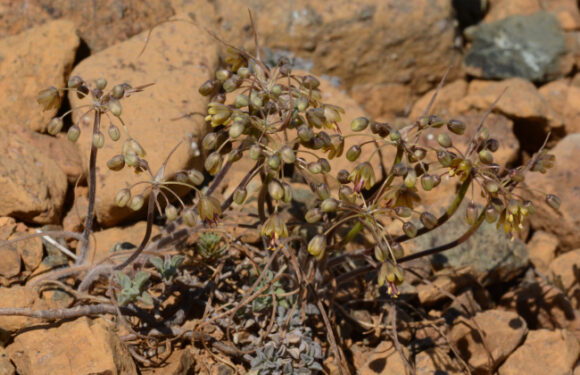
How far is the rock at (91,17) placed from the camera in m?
4.80

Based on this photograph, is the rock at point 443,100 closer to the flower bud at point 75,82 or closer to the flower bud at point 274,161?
the flower bud at point 274,161

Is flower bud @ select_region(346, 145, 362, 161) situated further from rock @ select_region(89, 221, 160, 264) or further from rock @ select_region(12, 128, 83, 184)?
rock @ select_region(12, 128, 83, 184)

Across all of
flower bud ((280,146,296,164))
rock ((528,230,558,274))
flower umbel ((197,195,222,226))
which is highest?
flower bud ((280,146,296,164))

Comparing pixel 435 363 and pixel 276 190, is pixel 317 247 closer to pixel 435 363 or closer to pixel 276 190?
pixel 276 190

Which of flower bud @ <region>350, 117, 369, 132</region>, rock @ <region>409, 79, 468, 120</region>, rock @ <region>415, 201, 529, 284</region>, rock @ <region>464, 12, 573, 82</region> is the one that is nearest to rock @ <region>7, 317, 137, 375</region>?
flower bud @ <region>350, 117, 369, 132</region>

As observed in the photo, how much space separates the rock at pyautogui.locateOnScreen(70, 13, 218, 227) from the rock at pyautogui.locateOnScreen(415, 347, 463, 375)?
1923 millimetres

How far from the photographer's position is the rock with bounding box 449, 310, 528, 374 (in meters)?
3.61

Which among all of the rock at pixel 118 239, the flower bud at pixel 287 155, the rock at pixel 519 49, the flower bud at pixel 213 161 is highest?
the flower bud at pixel 287 155

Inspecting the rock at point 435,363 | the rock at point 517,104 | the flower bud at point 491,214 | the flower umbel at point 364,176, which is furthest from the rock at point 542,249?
the flower umbel at point 364,176

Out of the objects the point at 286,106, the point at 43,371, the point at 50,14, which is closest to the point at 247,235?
the point at 286,106

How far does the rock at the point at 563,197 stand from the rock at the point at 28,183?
3528 mm

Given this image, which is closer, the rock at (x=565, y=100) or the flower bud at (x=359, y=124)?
the flower bud at (x=359, y=124)

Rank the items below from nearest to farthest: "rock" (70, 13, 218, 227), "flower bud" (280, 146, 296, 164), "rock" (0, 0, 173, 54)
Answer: "flower bud" (280, 146, 296, 164), "rock" (70, 13, 218, 227), "rock" (0, 0, 173, 54)

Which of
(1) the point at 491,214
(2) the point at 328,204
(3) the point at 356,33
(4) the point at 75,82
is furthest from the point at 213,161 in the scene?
(3) the point at 356,33
